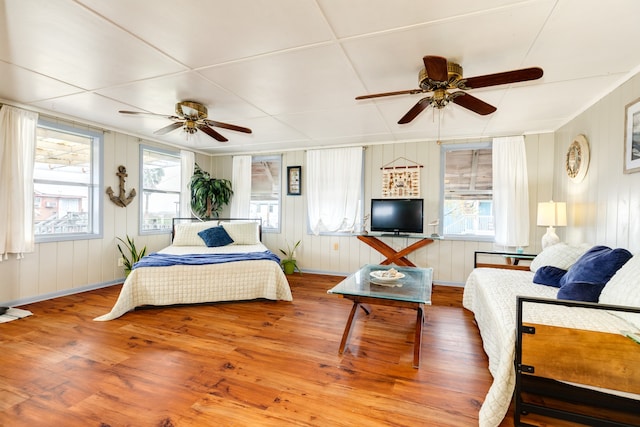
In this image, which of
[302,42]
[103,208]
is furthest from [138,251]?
[302,42]

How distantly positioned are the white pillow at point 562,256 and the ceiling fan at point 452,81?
1474 mm

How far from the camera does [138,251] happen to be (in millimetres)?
4449

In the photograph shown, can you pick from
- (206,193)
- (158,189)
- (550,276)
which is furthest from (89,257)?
(550,276)

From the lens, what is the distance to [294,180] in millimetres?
5250

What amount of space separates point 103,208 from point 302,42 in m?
3.62

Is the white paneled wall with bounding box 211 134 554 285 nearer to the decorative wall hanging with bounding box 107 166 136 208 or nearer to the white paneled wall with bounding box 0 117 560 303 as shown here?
the white paneled wall with bounding box 0 117 560 303

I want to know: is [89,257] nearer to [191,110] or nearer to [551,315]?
[191,110]

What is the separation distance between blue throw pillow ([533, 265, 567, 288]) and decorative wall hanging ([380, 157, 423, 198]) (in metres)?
2.14

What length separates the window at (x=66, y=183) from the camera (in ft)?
11.5

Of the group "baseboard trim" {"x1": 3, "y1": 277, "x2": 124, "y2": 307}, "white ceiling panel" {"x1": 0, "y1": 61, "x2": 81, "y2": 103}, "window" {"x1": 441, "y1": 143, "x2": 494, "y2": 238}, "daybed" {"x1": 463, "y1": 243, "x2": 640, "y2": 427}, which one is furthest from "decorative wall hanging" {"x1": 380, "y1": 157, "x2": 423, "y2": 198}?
"baseboard trim" {"x1": 3, "y1": 277, "x2": 124, "y2": 307}

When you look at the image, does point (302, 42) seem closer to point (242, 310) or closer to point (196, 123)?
point (196, 123)

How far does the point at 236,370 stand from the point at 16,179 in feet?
10.5

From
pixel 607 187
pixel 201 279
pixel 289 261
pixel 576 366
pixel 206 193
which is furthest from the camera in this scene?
pixel 206 193

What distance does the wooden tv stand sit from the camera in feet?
14.0
